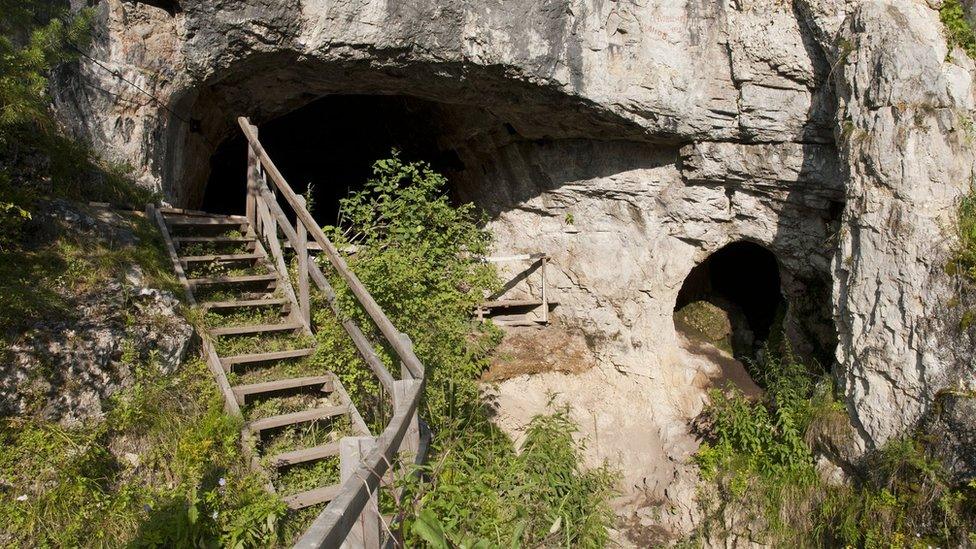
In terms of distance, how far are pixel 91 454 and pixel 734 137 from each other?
797 centimetres

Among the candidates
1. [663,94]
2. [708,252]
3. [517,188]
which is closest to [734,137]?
[663,94]

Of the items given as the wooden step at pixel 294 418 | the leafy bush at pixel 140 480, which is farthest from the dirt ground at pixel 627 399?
the leafy bush at pixel 140 480

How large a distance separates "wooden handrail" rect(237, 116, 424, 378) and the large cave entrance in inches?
147

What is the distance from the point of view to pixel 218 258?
18.8ft

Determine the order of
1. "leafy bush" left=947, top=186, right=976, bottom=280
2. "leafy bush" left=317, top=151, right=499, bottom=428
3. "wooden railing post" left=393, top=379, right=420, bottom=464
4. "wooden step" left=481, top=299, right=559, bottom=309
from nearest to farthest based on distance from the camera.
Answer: "wooden railing post" left=393, top=379, right=420, bottom=464 → "leafy bush" left=317, top=151, right=499, bottom=428 → "leafy bush" left=947, top=186, right=976, bottom=280 → "wooden step" left=481, top=299, right=559, bottom=309

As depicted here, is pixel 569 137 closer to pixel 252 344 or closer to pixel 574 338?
pixel 574 338

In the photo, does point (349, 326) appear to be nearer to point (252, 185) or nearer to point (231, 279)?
point (231, 279)

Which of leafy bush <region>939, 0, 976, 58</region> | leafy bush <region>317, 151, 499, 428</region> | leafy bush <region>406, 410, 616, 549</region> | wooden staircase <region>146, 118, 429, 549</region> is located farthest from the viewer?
leafy bush <region>939, 0, 976, 58</region>

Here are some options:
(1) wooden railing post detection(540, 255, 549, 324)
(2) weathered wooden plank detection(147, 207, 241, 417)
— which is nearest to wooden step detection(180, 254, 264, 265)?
(2) weathered wooden plank detection(147, 207, 241, 417)

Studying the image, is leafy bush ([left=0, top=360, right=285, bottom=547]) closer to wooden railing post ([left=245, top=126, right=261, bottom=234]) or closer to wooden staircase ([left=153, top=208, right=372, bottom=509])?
wooden staircase ([left=153, top=208, right=372, bottom=509])

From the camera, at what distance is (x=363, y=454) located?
2289mm

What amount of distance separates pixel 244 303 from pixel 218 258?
29.8 inches

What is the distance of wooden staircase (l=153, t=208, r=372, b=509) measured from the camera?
417cm

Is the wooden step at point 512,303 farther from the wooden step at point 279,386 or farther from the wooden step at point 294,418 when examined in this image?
the wooden step at point 294,418
